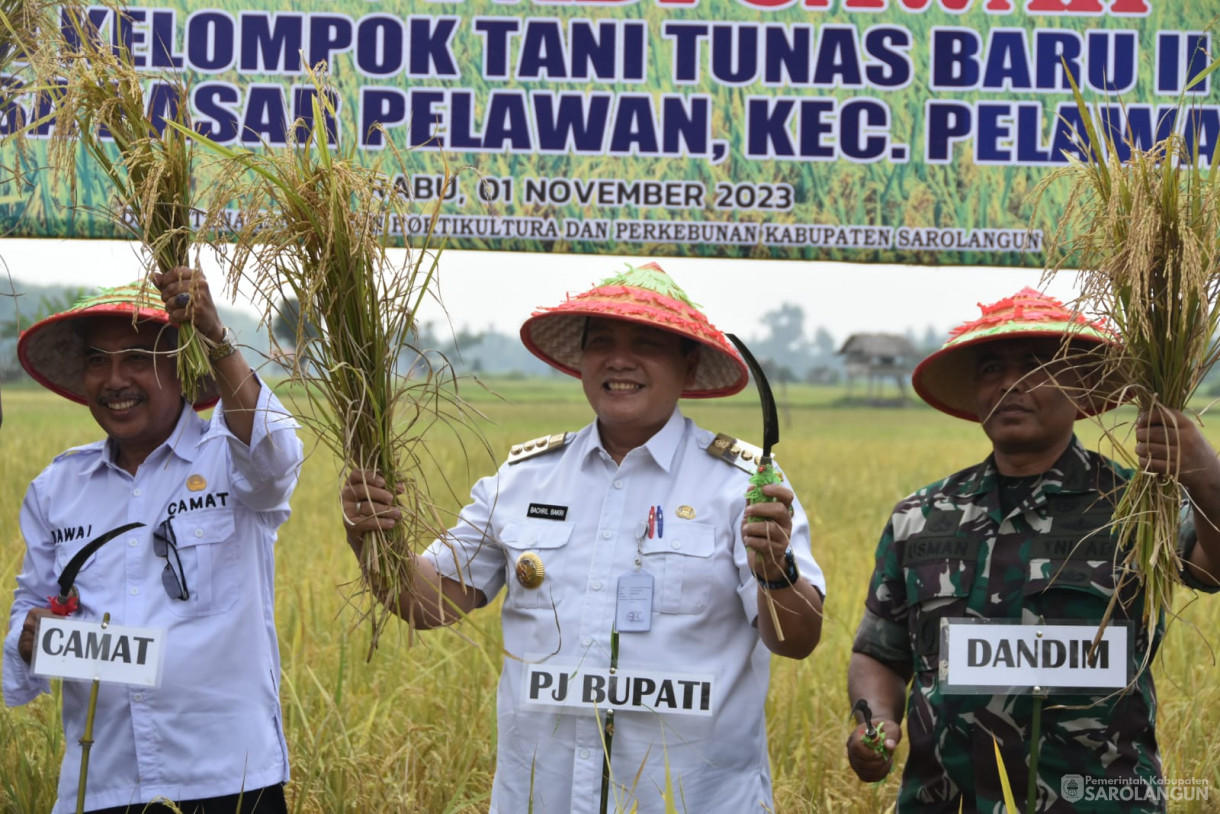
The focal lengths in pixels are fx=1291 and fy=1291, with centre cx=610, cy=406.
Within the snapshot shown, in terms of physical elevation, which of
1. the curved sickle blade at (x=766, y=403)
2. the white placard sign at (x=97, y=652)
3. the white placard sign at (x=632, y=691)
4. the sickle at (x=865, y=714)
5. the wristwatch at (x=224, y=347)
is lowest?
the sickle at (x=865, y=714)

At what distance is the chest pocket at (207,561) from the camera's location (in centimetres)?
281

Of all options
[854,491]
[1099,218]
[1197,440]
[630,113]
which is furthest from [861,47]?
[854,491]

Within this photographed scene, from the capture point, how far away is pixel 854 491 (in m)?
8.79

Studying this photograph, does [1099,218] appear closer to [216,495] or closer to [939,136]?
[216,495]

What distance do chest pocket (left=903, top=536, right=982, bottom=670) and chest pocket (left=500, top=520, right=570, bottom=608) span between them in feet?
2.35

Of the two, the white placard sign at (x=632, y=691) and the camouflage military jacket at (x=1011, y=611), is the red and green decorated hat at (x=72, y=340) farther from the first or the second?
the camouflage military jacket at (x=1011, y=611)

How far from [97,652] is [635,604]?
112 cm

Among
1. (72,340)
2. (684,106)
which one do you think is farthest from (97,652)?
(684,106)

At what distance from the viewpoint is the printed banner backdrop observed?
4.64m

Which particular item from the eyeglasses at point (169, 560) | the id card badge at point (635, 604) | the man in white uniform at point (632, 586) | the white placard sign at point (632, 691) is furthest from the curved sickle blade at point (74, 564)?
the id card badge at point (635, 604)

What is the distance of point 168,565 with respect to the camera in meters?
2.80

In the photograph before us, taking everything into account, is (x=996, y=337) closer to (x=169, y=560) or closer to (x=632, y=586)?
(x=632, y=586)

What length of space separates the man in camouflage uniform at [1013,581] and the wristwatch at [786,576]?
403mm

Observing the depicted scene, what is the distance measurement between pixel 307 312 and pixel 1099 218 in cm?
150
